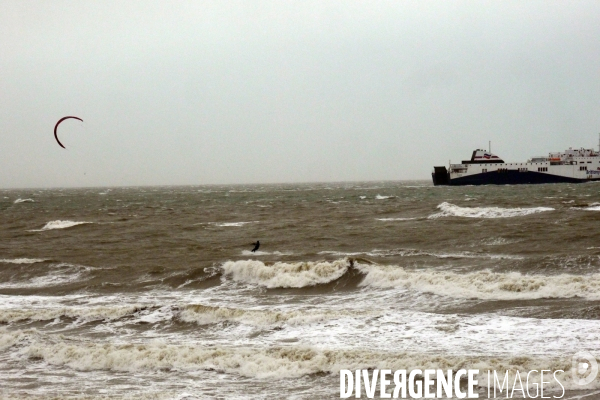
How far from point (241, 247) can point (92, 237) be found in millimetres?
11834

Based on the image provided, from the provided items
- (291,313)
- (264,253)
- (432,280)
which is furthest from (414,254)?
(291,313)

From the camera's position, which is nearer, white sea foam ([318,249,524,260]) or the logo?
the logo

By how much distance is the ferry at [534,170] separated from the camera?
99812mm

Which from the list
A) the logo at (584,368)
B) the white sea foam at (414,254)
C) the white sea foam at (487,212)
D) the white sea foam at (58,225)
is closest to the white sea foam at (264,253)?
the white sea foam at (414,254)

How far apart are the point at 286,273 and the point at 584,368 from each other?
11.9 m

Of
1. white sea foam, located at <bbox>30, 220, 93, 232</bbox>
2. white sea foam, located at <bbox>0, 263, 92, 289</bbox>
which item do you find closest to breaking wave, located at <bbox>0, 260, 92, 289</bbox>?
white sea foam, located at <bbox>0, 263, 92, 289</bbox>

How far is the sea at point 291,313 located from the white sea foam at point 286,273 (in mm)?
75

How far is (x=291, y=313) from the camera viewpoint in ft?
46.4

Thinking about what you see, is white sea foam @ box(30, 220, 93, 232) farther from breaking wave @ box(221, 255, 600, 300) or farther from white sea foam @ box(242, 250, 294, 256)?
breaking wave @ box(221, 255, 600, 300)

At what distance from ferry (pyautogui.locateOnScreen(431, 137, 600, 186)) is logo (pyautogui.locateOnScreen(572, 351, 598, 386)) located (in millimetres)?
95028

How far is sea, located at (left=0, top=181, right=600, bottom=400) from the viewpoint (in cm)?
1012

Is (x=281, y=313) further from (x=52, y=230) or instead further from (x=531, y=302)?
(x=52, y=230)

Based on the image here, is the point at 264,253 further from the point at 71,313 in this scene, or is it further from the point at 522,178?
the point at 522,178

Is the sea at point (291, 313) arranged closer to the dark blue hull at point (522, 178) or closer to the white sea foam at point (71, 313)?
the white sea foam at point (71, 313)
